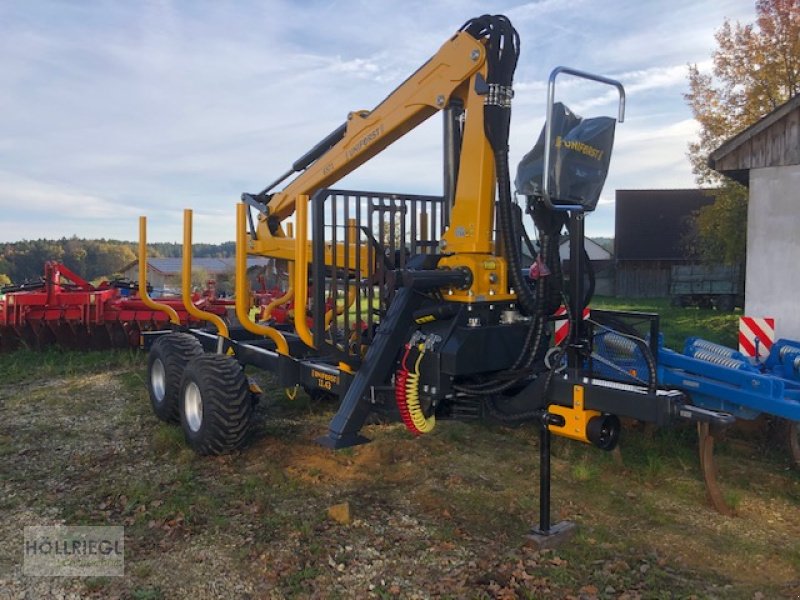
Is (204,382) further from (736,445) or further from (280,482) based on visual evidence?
(736,445)

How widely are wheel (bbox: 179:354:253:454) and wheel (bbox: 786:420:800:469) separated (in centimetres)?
458

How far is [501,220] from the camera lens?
15.1 ft

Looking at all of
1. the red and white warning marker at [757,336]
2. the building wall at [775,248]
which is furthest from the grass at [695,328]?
the red and white warning marker at [757,336]

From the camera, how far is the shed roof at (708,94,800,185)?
684 cm

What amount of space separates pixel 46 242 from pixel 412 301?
69.6 m

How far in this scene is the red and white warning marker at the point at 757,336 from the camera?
259 inches

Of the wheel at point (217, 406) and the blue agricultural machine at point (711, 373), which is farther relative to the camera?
the wheel at point (217, 406)

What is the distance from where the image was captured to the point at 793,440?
5.74 metres

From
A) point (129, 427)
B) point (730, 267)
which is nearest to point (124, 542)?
point (129, 427)

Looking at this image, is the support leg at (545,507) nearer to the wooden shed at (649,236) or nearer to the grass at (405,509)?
the grass at (405,509)

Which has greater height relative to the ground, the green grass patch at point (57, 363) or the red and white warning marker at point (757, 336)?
the red and white warning marker at point (757, 336)

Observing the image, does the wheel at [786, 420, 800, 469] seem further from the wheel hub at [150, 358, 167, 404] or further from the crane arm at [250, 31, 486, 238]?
the wheel hub at [150, 358, 167, 404]

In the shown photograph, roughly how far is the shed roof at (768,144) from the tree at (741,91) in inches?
491

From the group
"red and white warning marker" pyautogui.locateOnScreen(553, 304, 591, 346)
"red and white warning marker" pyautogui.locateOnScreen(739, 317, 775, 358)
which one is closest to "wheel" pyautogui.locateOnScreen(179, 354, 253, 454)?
"red and white warning marker" pyautogui.locateOnScreen(553, 304, 591, 346)
